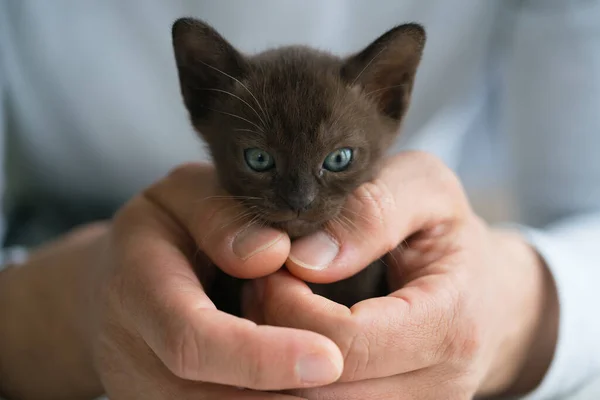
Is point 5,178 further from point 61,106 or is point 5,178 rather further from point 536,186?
point 536,186

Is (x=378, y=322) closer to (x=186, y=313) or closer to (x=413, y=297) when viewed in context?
(x=413, y=297)

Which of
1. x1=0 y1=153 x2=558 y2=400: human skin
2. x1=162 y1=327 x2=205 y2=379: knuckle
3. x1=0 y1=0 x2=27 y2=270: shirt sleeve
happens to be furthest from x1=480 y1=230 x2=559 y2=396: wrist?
x1=0 y1=0 x2=27 y2=270: shirt sleeve

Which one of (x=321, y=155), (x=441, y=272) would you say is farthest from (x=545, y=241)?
(x=321, y=155)

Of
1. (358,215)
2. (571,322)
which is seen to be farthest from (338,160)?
(571,322)

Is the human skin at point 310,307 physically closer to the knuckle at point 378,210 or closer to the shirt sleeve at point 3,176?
the knuckle at point 378,210

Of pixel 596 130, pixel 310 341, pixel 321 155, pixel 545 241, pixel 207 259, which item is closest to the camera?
pixel 310 341

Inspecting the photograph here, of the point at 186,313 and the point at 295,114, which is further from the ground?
the point at 295,114

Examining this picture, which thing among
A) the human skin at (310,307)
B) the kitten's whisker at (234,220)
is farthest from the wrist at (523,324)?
the kitten's whisker at (234,220)
